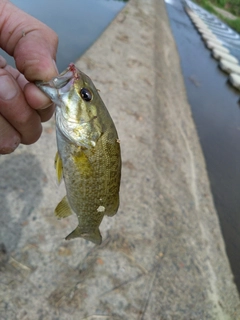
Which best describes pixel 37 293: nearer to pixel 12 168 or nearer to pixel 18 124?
pixel 12 168

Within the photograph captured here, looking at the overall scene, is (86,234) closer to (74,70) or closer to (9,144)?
(9,144)

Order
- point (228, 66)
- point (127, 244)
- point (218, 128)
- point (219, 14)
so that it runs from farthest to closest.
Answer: point (219, 14) → point (228, 66) → point (218, 128) → point (127, 244)

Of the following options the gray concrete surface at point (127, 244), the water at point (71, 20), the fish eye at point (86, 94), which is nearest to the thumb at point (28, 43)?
the fish eye at point (86, 94)

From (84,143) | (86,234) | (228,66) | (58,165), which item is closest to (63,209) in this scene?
(86,234)

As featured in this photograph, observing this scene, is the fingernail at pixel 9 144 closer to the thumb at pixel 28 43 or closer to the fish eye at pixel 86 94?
the thumb at pixel 28 43

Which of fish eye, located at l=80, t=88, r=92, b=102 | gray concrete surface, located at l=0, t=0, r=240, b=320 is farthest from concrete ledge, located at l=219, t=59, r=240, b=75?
fish eye, located at l=80, t=88, r=92, b=102

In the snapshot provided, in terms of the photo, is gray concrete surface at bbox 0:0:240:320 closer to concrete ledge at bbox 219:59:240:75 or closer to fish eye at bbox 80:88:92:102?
fish eye at bbox 80:88:92:102
